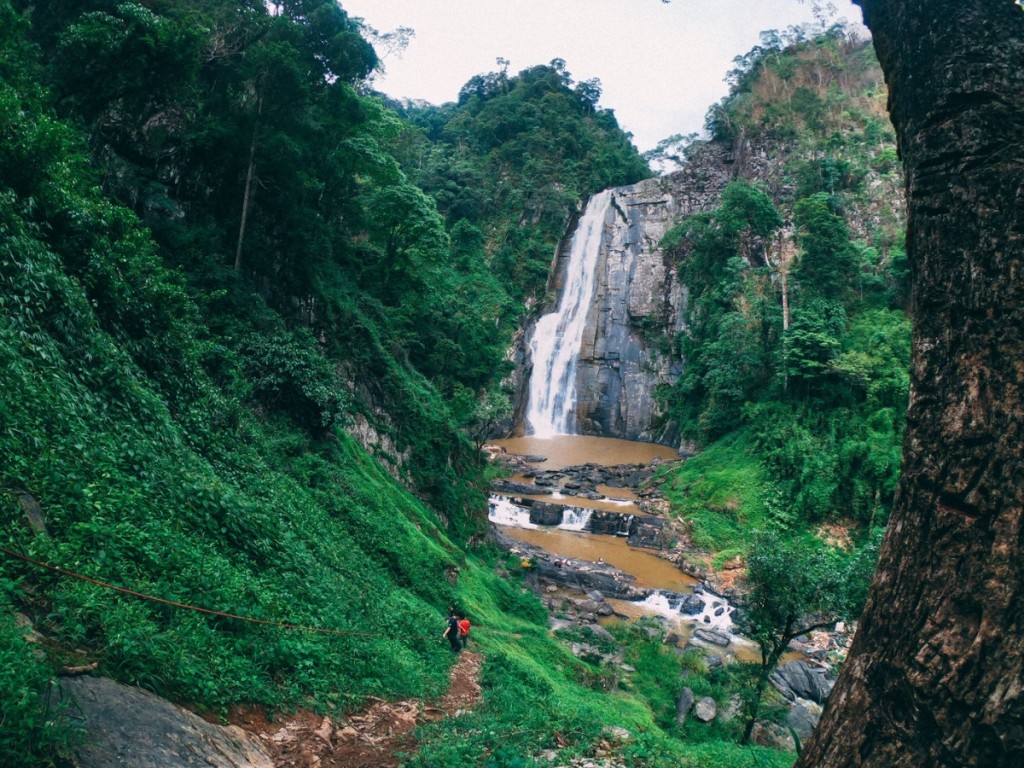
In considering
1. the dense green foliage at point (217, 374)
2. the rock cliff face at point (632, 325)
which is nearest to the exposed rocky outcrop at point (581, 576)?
the dense green foliage at point (217, 374)

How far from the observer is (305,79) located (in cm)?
1350

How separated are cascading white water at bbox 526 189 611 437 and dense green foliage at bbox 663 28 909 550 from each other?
6.85m

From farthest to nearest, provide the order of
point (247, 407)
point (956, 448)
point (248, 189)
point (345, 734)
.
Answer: point (248, 189) → point (247, 407) → point (345, 734) → point (956, 448)

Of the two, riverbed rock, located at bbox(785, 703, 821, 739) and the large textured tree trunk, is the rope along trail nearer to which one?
the large textured tree trunk

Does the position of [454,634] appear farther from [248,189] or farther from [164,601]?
[248,189]

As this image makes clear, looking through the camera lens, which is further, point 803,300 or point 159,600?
point 803,300

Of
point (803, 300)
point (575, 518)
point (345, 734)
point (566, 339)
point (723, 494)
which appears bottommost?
point (575, 518)

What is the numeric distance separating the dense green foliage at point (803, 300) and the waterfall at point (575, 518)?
459 cm

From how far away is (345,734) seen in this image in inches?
184

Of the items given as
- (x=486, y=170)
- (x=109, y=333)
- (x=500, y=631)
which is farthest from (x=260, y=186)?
(x=486, y=170)

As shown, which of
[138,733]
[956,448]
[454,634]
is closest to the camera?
[956,448]

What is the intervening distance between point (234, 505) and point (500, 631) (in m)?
6.53

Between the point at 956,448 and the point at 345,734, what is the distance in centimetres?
483


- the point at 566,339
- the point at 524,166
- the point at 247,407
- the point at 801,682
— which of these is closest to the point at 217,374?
the point at 247,407
